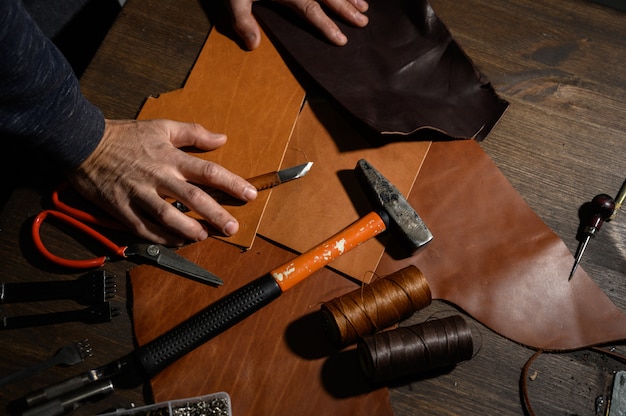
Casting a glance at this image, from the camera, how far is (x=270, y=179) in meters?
1.27

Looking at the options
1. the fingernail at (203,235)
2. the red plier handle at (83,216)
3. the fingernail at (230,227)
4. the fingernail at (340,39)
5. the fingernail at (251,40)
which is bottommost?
the red plier handle at (83,216)

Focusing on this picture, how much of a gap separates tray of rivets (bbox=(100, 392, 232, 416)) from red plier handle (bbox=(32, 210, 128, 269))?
1.11 feet

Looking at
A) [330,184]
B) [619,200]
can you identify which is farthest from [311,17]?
[619,200]

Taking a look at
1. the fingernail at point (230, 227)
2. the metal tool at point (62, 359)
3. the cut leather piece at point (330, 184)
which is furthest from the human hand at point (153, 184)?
the metal tool at point (62, 359)

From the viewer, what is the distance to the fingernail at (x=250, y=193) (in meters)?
1.24

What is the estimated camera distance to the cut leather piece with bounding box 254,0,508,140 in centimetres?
131

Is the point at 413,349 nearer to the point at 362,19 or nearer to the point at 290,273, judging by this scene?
the point at 290,273

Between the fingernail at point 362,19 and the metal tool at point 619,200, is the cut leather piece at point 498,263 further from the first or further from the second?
the fingernail at point 362,19

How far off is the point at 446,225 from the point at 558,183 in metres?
0.32

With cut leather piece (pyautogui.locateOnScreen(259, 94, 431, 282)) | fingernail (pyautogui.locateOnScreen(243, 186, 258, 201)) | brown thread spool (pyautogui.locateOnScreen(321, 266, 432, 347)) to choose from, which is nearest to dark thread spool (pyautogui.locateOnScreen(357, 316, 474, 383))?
brown thread spool (pyautogui.locateOnScreen(321, 266, 432, 347))

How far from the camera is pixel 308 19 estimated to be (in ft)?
4.53

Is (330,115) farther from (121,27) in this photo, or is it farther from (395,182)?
(121,27)

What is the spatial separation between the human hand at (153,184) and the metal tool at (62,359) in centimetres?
28

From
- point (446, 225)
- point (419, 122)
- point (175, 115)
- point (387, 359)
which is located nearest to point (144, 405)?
point (387, 359)
